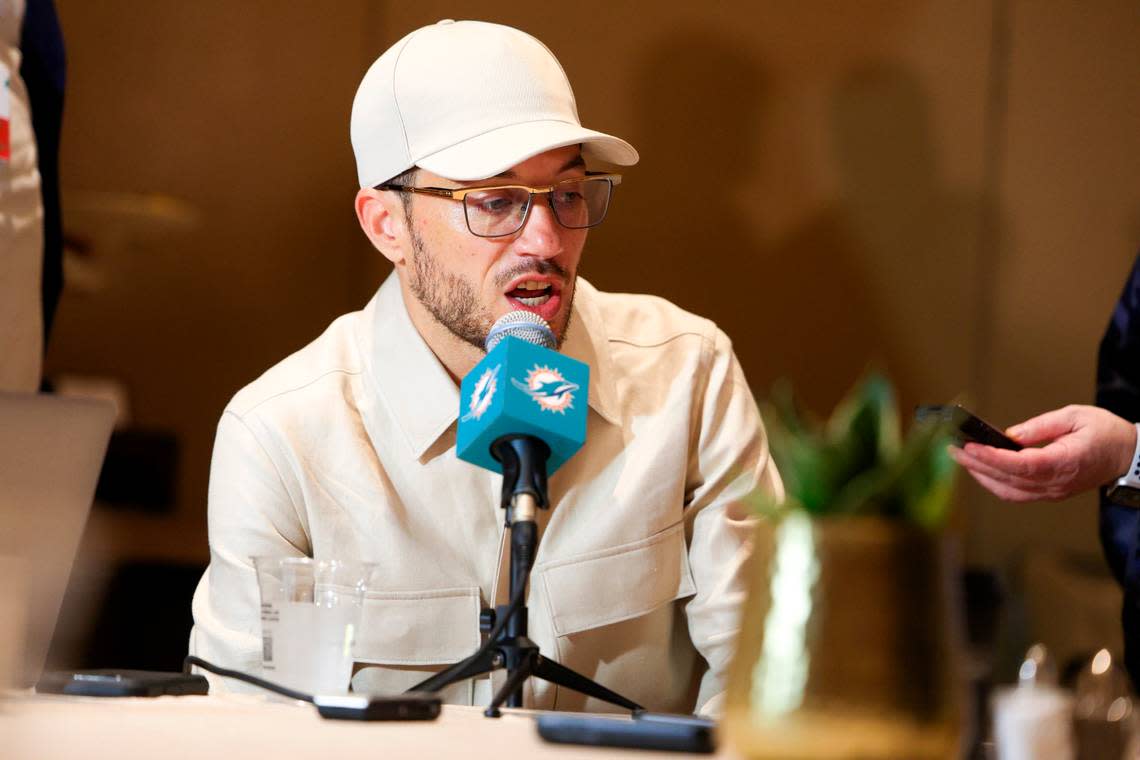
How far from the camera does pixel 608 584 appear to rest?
5.72 ft

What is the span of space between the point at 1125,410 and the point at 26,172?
172cm

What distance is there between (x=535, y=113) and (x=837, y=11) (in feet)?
7.56

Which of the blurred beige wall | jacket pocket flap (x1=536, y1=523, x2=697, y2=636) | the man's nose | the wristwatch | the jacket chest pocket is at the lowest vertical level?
the jacket chest pocket

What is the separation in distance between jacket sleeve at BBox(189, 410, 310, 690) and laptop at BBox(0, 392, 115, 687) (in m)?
0.43

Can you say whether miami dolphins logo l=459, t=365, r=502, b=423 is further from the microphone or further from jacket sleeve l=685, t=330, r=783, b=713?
jacket sleeve l=685, t=330, r=783, b=713

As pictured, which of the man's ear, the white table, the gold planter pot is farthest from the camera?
the man's ear

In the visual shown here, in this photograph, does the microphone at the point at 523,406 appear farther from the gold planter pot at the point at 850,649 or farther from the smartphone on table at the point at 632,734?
the gold planter pot at the point at 850,649

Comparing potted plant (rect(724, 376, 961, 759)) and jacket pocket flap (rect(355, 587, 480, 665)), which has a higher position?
potted plant (rect(724, 376, 961, 759))

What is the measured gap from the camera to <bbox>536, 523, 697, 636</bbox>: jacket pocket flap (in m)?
1.73

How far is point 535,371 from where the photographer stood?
1.29 metres

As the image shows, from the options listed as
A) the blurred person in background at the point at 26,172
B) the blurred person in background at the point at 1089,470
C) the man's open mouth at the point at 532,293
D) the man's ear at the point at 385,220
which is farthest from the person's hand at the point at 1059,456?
the blurred person in background at the point at 26,172

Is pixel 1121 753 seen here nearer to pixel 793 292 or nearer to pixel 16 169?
pixel 16 169

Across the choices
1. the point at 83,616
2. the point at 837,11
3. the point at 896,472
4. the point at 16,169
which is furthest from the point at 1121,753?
the point at 837,11

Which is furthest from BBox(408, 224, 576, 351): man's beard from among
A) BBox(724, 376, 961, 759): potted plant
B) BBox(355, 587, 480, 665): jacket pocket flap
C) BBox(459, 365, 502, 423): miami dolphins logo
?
BBox(724, 376, 961, 759): potted plant
